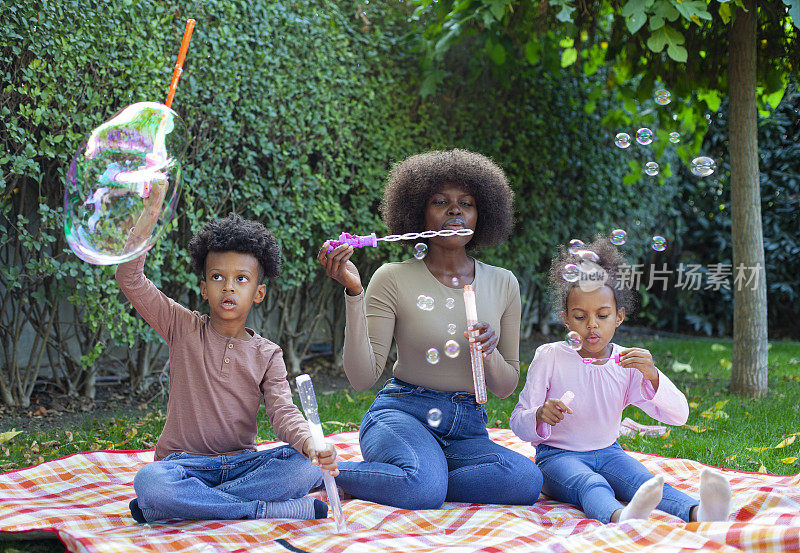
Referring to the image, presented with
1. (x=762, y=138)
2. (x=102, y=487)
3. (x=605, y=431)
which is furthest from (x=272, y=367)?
(x=762, y=138)

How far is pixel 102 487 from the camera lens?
2.79 meters

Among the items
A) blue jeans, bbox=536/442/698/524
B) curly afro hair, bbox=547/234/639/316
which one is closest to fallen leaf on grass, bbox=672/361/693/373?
curly afro hair, bbox=547/234/639/316

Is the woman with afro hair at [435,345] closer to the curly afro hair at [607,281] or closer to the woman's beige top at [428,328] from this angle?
the woman's beige top at [428,328]

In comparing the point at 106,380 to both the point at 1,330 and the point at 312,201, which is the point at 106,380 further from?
the point at 312,201

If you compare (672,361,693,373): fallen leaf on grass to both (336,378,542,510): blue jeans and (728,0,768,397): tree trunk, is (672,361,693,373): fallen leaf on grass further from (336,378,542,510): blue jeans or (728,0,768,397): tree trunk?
(336,378,542,510): blue jeans

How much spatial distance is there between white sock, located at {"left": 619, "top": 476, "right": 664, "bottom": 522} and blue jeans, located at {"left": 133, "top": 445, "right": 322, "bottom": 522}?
96cm

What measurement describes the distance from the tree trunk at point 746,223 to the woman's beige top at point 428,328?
2.38 m

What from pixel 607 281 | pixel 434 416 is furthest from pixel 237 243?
pixel 607 281

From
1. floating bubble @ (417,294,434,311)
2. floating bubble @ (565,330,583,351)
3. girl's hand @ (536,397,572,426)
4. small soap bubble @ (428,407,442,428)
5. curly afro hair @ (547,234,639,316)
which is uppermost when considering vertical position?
curly afro hair @ (547,234,639,316)

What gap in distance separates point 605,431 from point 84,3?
9.92 ft

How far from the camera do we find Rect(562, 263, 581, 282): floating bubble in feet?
8.93

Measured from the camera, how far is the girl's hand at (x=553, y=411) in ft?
8.25

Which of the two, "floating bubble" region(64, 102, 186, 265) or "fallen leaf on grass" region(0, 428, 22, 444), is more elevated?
"floating bubble" region(64, 102, 186, 265)

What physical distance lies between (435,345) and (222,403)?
76cm
